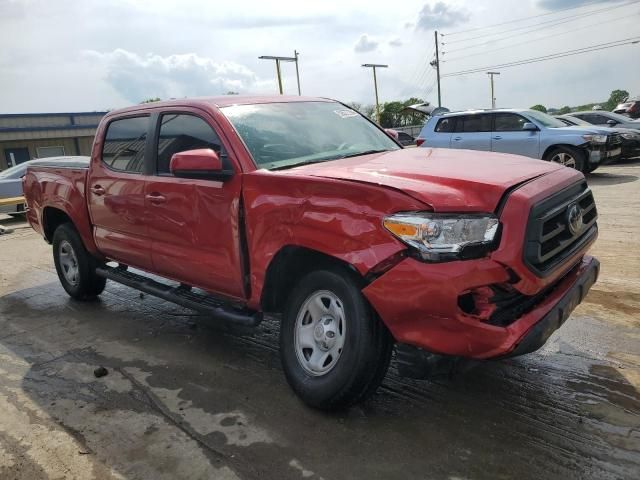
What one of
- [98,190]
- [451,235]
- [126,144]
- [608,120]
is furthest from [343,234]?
[608,120]

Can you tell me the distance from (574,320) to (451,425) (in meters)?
1.93

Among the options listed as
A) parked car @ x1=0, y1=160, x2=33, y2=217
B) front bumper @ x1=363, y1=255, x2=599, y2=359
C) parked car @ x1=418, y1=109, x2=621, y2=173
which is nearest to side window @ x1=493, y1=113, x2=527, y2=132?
parked car @ x1=418, y1=109, x2=621, y2=173

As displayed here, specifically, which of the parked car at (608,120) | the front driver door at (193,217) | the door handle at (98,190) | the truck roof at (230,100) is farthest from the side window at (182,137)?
the parked car at (608,120)

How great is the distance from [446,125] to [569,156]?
281cm

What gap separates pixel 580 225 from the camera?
322 cm

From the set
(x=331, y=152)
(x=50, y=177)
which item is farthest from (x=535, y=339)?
(x=50, y=177)

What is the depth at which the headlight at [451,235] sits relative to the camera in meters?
2.62

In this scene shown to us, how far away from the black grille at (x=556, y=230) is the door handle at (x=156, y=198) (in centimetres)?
267

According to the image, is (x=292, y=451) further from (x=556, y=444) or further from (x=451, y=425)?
(x=556, y=444)

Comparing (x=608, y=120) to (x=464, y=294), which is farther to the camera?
(x=608, y=120)

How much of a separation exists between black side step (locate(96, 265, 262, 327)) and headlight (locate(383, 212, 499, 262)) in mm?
1424

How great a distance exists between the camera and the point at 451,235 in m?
2.63

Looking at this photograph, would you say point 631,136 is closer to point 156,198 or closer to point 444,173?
point 444,173

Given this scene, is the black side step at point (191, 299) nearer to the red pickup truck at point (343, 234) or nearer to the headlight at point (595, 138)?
the red pickup truck at point (343, 234)
